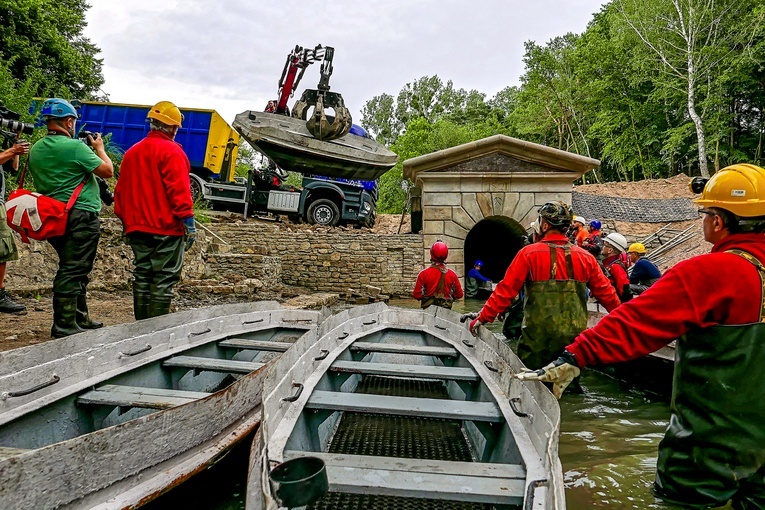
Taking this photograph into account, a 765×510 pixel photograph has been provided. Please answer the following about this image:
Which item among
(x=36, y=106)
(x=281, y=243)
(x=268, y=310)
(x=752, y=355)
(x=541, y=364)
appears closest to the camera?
(x=752, y=355)

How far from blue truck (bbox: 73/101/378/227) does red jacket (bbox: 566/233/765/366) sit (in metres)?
13.4

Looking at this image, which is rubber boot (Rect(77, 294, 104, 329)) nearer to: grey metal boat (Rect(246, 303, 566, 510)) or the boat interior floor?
grey metal boat (Rect(246, 303, 566, 510))

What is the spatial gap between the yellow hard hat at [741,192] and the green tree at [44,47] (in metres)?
17.6

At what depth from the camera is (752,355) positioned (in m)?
1.58

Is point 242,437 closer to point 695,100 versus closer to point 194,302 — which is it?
point 194,302

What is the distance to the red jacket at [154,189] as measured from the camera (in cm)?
360

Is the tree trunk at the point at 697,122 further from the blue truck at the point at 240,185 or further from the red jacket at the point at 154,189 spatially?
the red jacket at the point at 154,189

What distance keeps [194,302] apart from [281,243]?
19.1 ft

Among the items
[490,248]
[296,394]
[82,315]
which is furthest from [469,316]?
[490,248]

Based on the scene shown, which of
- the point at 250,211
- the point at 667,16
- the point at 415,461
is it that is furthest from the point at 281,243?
the point at 667,16

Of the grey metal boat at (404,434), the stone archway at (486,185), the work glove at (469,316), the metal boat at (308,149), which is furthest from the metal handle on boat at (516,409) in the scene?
the metal boat at (308,149)

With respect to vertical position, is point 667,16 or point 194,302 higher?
point 667,16

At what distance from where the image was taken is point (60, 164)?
11.5ft

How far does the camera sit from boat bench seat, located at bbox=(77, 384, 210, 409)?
2086mm
